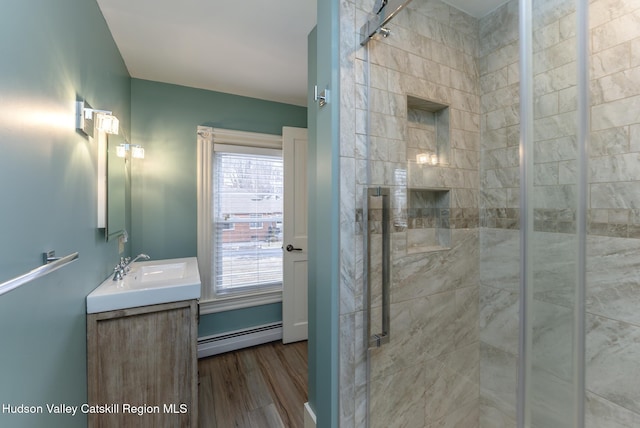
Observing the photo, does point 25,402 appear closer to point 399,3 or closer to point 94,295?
point 94,295

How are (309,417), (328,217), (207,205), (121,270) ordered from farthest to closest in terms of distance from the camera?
(207,205)
(121,270)
(309,417)
(328,217)

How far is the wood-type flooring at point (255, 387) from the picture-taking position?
1.75 m

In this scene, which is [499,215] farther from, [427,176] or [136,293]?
[136,293]

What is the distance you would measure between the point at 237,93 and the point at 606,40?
259 cm

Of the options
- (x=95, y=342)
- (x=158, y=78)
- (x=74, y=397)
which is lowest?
(x=74, y=397)

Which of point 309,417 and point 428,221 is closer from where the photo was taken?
point 428,221

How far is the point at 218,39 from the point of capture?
1.81m

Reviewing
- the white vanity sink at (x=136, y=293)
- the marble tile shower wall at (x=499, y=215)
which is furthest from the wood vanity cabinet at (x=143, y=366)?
the marble tile shower wall at (x=499, y=215)

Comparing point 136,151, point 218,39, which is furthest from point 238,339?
point 218,39

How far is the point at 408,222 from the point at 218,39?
1.77m

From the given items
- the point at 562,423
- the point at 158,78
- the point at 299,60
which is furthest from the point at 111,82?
the point at 562,423

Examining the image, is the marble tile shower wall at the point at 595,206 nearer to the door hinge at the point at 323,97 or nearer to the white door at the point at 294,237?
the door hinge at the point at 323,97

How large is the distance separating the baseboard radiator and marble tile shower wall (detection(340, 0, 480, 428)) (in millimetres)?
1734

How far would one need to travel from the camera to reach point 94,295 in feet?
4.40
